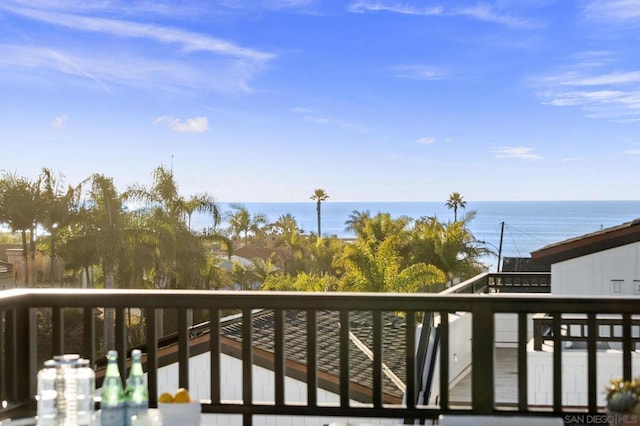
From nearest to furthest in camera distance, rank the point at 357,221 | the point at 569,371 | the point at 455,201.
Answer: the point at 569,371, the point at 357,221, the point at 455,201

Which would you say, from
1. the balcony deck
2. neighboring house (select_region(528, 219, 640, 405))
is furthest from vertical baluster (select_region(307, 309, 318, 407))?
neighboring house (select_region(528, 219, 640, 405))

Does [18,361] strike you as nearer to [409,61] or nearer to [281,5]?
[281,5]

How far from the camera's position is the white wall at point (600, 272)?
10.8 m

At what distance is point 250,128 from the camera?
58969 millimetres

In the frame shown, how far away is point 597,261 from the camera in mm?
10953

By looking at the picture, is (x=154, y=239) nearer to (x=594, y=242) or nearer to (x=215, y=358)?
(x=594, y=242)

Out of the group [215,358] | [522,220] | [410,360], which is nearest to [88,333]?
[215,358]

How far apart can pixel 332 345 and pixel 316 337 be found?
10087mm

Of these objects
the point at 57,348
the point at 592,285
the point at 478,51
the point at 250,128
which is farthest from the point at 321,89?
the point at 57,348

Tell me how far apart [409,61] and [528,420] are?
59043 millimetres

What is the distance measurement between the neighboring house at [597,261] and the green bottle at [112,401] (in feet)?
31.3

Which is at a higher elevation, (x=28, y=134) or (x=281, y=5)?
(x=281, y=5)

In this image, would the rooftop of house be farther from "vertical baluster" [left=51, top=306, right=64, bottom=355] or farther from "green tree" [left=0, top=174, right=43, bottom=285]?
"green tree" [left=0, top=174, right=43, bottom=285]

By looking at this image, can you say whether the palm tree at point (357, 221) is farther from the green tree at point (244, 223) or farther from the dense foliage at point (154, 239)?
the green tree at point (244, 223)
